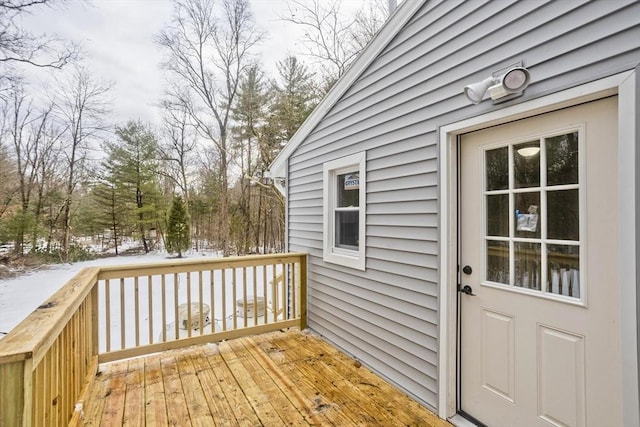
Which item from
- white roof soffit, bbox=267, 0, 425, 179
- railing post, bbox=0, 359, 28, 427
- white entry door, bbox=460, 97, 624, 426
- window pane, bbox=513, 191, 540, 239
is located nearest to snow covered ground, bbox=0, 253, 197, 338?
railing post, bbox=0, 359, 28, 427

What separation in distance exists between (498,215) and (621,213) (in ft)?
2.11

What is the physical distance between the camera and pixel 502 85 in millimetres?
1685

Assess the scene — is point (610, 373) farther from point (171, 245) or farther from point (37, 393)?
point (171, 245)

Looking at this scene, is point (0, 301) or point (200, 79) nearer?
point (0, 301)

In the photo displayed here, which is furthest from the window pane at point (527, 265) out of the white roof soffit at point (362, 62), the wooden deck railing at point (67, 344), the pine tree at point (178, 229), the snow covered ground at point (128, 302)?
the pine tree at point (178, 229)

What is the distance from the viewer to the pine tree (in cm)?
1127

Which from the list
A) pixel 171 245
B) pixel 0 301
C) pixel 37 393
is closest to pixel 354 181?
pixel 37 393

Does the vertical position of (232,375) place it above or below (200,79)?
below

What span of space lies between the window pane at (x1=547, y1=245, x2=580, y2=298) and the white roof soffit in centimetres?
202

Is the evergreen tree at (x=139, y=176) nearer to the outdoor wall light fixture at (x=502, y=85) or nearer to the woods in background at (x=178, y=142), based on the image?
the woods in background at (x=178, y=142)

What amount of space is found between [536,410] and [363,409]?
3.61ft

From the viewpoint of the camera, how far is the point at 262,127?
10734 mm

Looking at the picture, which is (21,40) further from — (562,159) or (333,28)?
(562,159)

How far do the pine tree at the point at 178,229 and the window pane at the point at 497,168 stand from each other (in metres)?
11.3
